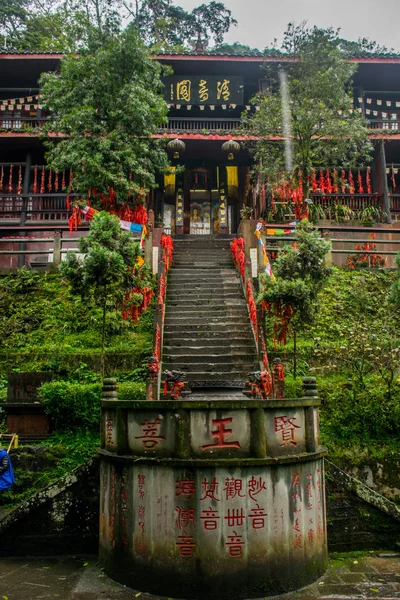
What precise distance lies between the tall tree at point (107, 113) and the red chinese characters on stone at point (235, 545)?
10.6 meters

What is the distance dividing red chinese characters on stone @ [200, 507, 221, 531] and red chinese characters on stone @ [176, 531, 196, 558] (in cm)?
22

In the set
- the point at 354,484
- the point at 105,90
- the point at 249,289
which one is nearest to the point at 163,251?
the point at 249,289

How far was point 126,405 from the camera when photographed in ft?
21.9

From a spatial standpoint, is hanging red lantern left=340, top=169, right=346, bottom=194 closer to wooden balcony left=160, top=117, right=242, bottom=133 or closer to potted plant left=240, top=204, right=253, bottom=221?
potted plant left=240, top=204, right=253, bottom=221

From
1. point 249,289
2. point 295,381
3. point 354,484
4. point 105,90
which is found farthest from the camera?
point 105,90

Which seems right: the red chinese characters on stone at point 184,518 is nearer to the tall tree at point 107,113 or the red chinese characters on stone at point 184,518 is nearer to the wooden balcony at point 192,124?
the tall tree at point 107,113

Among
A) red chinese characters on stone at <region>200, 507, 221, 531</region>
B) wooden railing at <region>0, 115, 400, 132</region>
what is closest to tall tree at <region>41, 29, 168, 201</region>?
wooden railing at <region>0, 115, 400, 132</region>

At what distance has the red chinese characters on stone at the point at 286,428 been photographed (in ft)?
21.6

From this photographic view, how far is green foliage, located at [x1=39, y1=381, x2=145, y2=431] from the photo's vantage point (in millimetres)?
9336

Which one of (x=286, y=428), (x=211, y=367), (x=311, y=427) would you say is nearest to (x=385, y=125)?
(x=211, y=367)

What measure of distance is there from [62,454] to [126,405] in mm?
3042

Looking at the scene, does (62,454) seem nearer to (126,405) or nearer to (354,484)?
(126,405)

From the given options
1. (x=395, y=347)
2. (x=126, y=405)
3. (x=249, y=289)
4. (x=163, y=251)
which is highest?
(x=163, y=251)

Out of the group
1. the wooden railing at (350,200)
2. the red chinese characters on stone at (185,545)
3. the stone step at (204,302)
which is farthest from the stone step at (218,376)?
the wooden railing at (350,200)
